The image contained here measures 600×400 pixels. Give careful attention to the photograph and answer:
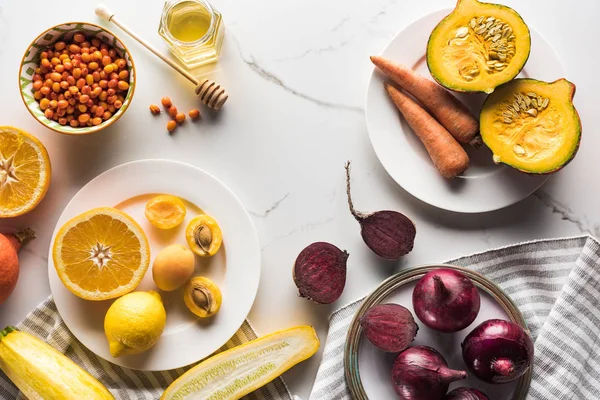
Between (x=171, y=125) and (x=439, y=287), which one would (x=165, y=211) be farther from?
(x=439, y=287)

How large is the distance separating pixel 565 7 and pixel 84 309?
152cm

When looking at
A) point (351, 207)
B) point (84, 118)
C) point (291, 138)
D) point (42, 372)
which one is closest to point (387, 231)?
point (351, 207)

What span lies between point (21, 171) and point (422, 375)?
3.67ft

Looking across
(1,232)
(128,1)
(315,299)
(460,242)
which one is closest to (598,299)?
(460,242)

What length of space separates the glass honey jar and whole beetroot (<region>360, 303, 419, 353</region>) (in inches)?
32.1

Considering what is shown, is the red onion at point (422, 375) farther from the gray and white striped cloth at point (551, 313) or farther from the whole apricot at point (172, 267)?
the whole apricot at point (172, 267)

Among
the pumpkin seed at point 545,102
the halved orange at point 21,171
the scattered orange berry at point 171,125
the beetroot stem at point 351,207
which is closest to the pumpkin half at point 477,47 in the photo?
the pumpkin seed at point 545,102

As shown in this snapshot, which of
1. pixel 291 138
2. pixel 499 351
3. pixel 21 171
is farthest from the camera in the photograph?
pixel 291 138

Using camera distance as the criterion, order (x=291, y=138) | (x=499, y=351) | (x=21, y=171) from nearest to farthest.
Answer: (x=499, y=351) < (x=21, y=171) < (x=291, y=138)

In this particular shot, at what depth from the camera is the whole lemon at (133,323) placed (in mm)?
1533

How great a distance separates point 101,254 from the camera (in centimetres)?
159

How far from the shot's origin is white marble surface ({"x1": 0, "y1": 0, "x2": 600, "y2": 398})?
1.73 m

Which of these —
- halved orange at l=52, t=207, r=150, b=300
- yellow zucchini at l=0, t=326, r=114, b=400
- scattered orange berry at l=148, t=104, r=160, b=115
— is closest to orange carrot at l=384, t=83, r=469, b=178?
scattered orange berry at l=148, t=104, r=160, b=115

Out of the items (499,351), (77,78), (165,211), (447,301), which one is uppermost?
(77,78)
